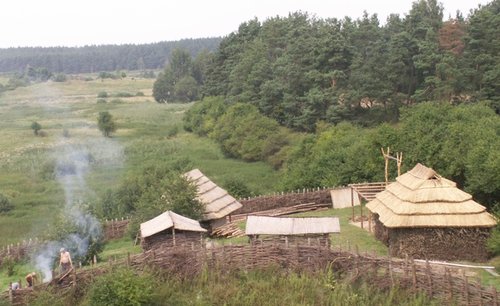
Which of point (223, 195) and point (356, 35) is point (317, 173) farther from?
point (356, 35)

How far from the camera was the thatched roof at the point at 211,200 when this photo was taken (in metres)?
25.0

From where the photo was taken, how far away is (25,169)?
47.1 meters

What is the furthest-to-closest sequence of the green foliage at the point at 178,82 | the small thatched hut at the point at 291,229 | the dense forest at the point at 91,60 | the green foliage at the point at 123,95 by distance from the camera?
the dense forest at the point at 91,60, the green foliage at the point at 178,82, the green foliage at the point at 123,95, the small thatched hut at the point at 291,229

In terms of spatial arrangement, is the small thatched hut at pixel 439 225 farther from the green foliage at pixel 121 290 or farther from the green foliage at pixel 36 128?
the green foliage at pixel 36 128

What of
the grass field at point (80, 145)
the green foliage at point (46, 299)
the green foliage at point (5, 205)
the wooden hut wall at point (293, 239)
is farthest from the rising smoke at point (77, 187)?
the wooden hut wall at point (293, 239)

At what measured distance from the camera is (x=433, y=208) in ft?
62.3

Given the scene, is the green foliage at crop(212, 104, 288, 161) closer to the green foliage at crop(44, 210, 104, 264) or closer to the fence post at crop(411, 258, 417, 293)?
the green foliage at crop(44, 210, 104, 264)

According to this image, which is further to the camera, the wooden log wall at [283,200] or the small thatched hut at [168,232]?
the wooden log wall at [283,200]

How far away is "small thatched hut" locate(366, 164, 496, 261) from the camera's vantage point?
1877cm

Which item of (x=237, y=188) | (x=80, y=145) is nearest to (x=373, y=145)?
(x=237, y=188)

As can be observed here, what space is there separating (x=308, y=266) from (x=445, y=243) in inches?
186

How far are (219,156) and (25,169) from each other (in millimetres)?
15324

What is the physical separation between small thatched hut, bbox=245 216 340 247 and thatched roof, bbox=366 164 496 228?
1.76 m

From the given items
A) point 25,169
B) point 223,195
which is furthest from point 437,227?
point 25,169
